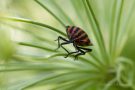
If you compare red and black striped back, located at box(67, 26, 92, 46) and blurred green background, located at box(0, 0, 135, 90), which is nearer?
red and black striped back, located at box(67, 26, 92, 46)

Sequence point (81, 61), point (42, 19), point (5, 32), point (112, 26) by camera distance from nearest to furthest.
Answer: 1. point (5, 32)
2. point (112, 26)
3. point (81, 61)
4. point (42, 19)

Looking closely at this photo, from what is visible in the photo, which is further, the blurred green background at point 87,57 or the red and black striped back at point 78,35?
the blurred green background at point 87,57

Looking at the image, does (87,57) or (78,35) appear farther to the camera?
(87,57)

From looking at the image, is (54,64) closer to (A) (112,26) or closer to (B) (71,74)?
(B) (71,74)

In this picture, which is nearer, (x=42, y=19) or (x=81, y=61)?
(x=81, y=61)

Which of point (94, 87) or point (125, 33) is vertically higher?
point (125, 33)

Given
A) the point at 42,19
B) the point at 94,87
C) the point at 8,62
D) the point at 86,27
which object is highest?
the point at 42,19

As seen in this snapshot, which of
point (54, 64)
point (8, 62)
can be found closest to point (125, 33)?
point (54, 64)

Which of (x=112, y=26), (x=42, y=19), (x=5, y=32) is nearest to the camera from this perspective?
(x=5, y=32)
